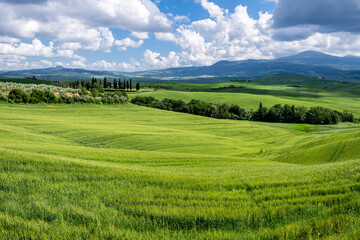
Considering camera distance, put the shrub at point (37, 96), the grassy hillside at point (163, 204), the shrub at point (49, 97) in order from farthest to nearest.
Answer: the shrub at point (49, 97)
the shrub at point (37, 96)
the grassy hillside at point (163, 204)

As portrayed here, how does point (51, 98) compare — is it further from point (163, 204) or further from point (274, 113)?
point (163, 204)

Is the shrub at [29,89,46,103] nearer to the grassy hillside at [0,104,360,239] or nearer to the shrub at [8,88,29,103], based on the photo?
the shrub at [8,88,29,103]

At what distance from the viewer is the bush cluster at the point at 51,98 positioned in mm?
103688

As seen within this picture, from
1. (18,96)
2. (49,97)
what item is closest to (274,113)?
(49,97)

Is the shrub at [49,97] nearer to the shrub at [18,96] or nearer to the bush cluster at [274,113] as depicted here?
the shrub at [18,96]

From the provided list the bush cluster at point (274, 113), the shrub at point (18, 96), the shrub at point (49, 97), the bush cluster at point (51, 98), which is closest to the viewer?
the shrub at point (18, 96)

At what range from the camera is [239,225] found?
23.5 ft

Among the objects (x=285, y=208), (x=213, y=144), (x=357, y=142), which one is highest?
(x=285, y=208)

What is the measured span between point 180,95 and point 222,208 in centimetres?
17895

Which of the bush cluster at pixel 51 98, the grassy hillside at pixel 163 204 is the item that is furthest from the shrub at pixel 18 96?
Result: the grassy hillside at pixel 163 204

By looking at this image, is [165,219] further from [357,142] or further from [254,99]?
[254,99]

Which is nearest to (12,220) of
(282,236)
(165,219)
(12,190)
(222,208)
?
(12,190)

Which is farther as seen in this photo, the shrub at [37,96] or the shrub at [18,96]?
the shrub at [37,96]

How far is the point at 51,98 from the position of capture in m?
113
